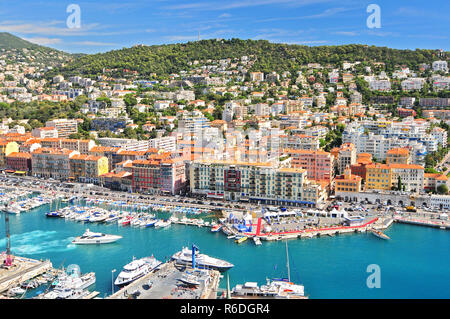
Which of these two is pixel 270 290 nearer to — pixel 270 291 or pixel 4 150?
pixel 270 291

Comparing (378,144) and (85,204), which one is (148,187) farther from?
(378,144)

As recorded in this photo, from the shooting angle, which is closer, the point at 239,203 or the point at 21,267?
the point at 21,267

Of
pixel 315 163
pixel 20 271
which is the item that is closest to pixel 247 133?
pixel 315 163

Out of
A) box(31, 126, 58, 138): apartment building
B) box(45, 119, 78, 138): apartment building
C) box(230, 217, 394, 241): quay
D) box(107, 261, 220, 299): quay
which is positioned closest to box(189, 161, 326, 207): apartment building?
box(230, 217, 394, 241): quay

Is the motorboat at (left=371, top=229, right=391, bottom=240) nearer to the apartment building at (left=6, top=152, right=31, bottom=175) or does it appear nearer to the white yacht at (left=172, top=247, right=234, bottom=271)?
the white yacht at (left=172, top=247, right=234, bottom=271)
